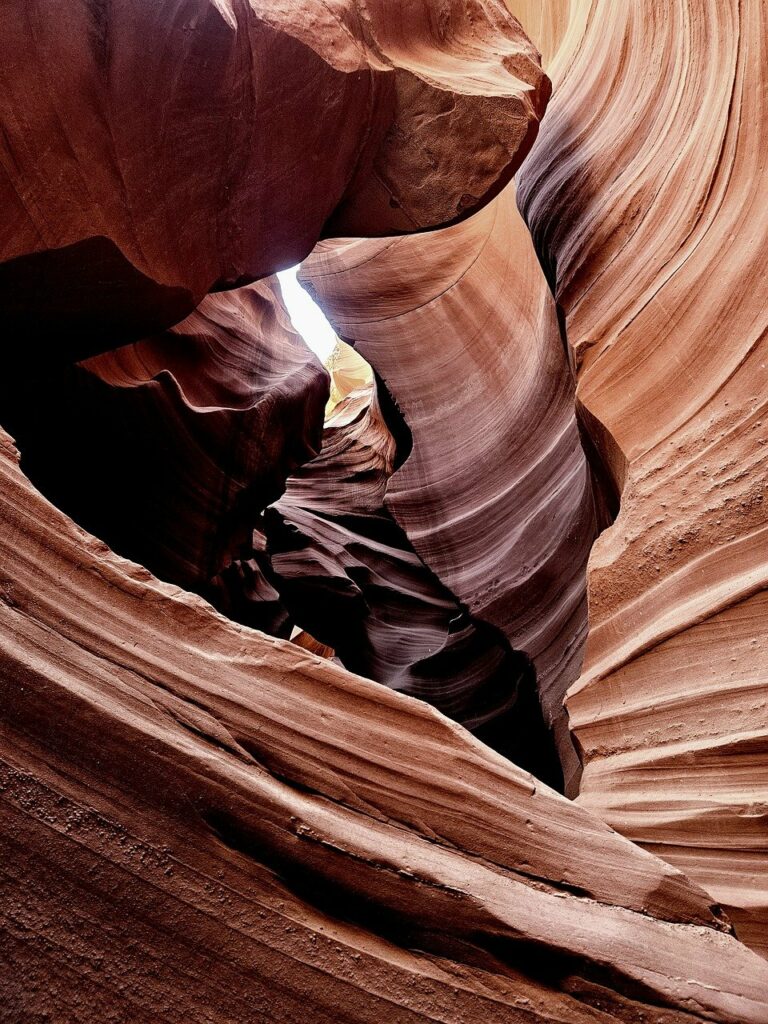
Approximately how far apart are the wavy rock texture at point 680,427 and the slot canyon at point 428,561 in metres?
0.01

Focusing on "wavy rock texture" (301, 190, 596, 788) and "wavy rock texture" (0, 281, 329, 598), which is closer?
"wavy rock texture" (0, 281, 329, 598)

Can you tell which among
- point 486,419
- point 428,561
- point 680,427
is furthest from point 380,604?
point 680,427

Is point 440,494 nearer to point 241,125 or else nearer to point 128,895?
point 241,125

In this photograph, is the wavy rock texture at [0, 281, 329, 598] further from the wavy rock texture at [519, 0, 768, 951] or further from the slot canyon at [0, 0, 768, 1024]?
the wavy rock texture at [519, 0, 768, 951]

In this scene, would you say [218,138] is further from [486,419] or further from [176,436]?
[486,419]

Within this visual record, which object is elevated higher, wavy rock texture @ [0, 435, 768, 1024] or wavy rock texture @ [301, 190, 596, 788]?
wavy rock texture @ [0, 435, 768, 1024]

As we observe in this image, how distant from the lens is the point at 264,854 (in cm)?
146

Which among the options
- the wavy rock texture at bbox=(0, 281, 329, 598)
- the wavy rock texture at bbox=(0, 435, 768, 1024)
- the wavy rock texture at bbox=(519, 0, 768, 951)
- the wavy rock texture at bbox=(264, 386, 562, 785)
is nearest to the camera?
the wavy rock texture at bbox=(0, 435, 768, 1024)

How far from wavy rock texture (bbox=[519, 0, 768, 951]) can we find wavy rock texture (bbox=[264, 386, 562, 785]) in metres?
2.31

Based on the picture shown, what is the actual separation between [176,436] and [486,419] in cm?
226

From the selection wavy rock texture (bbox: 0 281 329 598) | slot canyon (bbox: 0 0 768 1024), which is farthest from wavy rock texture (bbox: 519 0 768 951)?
wavy rock texture (bbox: 0 281 329 598)

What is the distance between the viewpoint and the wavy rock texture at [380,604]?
579 cm

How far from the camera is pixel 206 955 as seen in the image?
1369 mm

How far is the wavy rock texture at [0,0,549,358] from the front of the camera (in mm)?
2201
